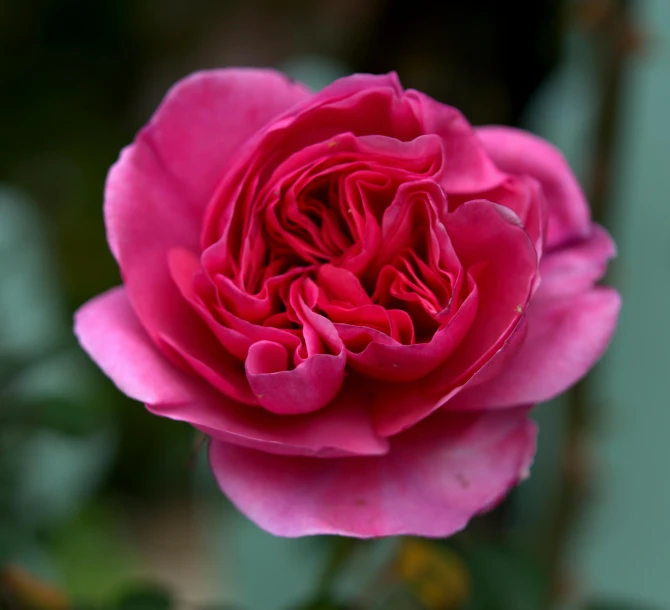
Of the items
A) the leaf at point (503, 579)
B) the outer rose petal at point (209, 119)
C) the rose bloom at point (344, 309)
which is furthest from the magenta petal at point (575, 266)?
the leaf at point (503, 579)

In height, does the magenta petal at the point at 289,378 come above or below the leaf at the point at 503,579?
above

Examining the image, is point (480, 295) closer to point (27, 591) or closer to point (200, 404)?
point (200, 404)

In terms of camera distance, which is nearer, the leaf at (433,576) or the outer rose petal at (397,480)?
the outer rose petal at (397,480)

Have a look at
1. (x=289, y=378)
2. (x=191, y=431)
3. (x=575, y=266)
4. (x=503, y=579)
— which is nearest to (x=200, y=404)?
(x=289, y=378)

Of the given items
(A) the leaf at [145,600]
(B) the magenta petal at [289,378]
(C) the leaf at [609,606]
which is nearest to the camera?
(B) the magenta petal at [289,378]

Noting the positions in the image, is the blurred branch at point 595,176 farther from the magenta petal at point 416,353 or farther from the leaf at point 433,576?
the magenta petal at point 416,353

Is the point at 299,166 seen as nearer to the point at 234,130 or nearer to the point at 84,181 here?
the point at 234,130

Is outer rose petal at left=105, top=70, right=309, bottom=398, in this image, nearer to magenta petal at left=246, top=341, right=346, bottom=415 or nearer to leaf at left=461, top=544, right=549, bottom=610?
magenta petal at left=246, top=341, right=346, bottom=415

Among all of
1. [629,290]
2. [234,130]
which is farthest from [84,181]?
[234,130]
